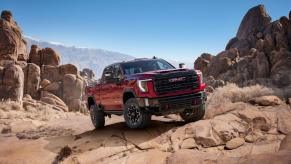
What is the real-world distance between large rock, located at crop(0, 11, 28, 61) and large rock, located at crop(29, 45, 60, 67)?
113cm

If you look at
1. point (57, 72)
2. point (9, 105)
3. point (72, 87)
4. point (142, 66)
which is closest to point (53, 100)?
point (72, 87)

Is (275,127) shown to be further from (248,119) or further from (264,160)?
(264,160)

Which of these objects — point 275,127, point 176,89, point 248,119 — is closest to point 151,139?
point 176,89

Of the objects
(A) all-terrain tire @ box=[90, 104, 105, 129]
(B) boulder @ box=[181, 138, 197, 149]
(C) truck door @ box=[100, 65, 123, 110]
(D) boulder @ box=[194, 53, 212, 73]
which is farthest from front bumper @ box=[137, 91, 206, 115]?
(D) boulder @ box=[194, 53, 212, 73]

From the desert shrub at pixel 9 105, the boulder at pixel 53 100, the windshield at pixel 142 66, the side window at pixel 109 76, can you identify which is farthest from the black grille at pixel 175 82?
the boulder at pixel 53 100

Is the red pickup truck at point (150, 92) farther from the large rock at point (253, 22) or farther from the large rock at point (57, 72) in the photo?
the large rock at point (253, 22)

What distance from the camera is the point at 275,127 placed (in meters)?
8.53

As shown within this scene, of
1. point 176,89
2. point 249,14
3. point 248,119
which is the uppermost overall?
point 249,14

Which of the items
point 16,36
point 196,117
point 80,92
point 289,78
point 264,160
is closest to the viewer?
point 264,160

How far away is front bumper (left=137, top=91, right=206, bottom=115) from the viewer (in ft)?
27.9

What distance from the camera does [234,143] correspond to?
7523mm

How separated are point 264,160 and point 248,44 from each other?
252 ft

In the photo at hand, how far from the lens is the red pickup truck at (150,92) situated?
28.3ft

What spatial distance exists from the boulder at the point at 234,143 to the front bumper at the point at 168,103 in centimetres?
183
